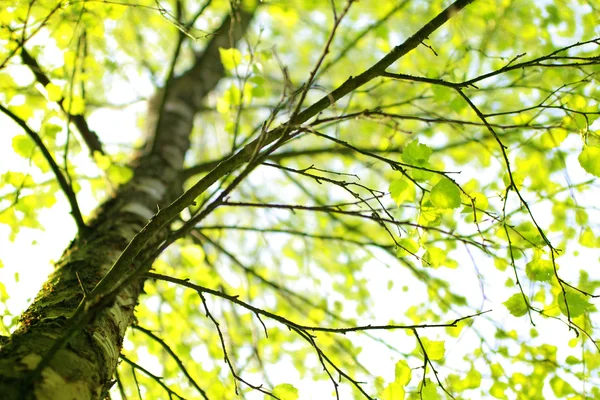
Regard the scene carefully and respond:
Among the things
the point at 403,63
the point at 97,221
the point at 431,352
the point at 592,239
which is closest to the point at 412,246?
the point at 431,352

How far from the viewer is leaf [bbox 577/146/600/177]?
47.8 inches

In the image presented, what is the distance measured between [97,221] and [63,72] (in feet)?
2.60

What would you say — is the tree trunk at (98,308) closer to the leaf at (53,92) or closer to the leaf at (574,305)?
the leaf at (53,92)

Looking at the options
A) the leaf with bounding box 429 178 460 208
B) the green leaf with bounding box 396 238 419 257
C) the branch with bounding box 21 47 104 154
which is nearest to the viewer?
the leaf with bounding box 429 178 460 208

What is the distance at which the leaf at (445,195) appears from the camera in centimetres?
114

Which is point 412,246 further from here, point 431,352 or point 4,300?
point 4,300

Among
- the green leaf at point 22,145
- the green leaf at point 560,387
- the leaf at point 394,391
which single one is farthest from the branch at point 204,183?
the green leaf at point 560,387

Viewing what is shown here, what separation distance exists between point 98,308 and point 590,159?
1283 millimetres

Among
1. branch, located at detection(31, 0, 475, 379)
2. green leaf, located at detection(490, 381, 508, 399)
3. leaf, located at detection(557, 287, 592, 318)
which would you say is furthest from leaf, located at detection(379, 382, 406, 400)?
green leaf, located at detection(490, 381, 508, 399)

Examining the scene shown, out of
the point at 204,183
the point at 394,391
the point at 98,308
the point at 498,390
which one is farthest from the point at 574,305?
the point at 98,308

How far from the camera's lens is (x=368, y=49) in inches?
169

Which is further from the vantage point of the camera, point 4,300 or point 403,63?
point 403,63

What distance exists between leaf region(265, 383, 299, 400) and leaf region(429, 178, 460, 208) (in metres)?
0.67

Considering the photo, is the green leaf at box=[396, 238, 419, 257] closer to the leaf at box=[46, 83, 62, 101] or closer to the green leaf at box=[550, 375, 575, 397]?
the green leaf at box=[550, 375, 575, 397]
